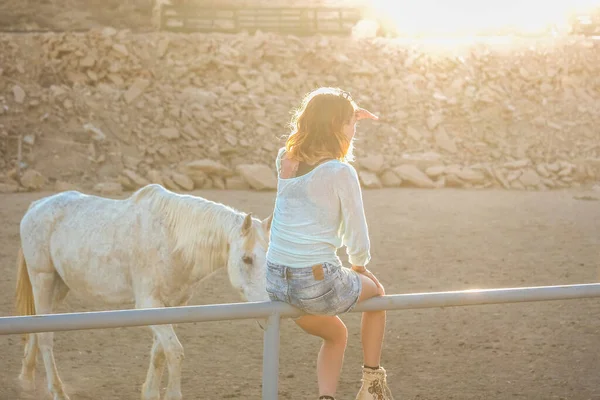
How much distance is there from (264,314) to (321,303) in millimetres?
472

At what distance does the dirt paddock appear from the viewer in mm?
6844

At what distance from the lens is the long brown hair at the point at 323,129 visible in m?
3.54

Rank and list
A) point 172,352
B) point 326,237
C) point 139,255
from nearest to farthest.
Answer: point 326,237, point 172,352, point 139,255

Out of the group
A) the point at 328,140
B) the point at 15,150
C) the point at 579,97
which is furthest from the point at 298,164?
the point at 579,97

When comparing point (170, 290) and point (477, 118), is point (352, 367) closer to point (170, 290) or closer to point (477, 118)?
point (170, 290)

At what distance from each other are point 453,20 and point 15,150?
1899 cm

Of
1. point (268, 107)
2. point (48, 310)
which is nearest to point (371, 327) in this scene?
point (48, 310)

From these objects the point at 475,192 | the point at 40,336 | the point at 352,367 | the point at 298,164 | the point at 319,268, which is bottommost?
the point at 475,192

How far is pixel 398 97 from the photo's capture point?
2255 cm

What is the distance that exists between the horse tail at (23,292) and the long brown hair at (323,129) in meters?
4.08

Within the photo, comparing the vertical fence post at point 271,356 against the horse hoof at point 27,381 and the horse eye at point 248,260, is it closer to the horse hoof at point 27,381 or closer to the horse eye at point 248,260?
the horse eye at point 248,260

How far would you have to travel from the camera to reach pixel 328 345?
3613mm

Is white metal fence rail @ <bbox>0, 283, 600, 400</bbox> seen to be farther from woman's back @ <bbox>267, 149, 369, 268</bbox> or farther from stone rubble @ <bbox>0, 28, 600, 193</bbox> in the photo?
stone rubble @ <bbox>0, 28, 600, 193</bbox>

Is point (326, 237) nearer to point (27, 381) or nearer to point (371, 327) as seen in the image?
point (371, 327)
